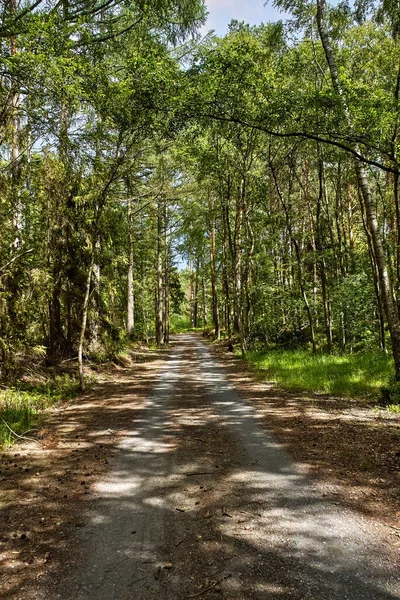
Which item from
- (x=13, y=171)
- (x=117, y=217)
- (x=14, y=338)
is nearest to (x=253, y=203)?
(x=117, y=217)

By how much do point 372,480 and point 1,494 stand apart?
14.2ft

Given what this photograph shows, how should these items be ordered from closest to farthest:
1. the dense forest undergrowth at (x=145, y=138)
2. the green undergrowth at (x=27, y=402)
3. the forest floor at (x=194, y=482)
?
the forest floor at (x=194, y=482) < the green undergrowth at (x=27, y=402) < the dense forest undergrowth at (x=145, y=138)

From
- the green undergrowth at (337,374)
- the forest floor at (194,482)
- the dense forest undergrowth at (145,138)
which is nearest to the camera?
the forest floor at (194,482)

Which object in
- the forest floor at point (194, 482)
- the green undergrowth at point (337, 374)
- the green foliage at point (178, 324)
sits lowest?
the forest floor at point (194, 482)

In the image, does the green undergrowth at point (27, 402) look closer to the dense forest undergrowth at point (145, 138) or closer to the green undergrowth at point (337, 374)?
the dense forest undergrowth at point (145, 138)

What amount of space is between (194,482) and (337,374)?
21.5ft

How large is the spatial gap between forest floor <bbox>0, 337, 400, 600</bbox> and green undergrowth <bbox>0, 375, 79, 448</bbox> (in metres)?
0.34

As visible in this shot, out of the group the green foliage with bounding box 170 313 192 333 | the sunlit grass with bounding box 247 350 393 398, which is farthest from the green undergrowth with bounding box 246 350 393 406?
the green foliage with bounding box 170 313 192 333

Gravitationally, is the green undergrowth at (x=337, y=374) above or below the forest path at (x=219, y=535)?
above

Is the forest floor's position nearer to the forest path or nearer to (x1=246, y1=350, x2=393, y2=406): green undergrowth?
the forest path

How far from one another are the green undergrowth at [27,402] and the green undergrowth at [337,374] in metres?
6.17

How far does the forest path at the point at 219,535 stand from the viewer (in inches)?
99.2

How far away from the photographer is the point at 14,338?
766 cm

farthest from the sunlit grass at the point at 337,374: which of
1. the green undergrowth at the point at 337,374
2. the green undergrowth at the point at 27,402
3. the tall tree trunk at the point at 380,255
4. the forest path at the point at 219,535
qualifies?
the green undergrowth at the point at 27,402
